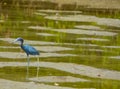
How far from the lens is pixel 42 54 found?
Result: 17109 millimetres

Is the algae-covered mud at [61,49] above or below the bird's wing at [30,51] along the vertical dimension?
below

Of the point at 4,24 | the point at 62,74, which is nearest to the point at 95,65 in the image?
the point at 62,74

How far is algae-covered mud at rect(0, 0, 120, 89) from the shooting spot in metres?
13.2

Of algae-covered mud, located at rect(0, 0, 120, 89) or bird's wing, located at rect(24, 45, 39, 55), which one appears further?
bird's wing, located at rect(24, 45, 39, 55)

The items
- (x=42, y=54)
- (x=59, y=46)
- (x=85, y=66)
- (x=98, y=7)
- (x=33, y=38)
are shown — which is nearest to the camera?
(x=85, y=66)

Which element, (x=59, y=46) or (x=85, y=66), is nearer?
(x=85, y=66)

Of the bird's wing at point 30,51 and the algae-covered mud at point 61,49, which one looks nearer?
the algae-covered mud at point 61,49

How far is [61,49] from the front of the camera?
60.3ft

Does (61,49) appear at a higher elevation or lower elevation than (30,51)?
lower

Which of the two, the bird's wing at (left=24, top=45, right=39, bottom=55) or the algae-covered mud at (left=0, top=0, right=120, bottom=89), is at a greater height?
the bird's wing at (left=24, top=45, right=39, bottom=55)

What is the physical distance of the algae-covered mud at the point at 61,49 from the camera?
519 inches

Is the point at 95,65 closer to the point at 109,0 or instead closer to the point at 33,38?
the point at 33,38

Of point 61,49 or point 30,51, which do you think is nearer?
point 30,51

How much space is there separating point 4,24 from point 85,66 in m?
10.7
